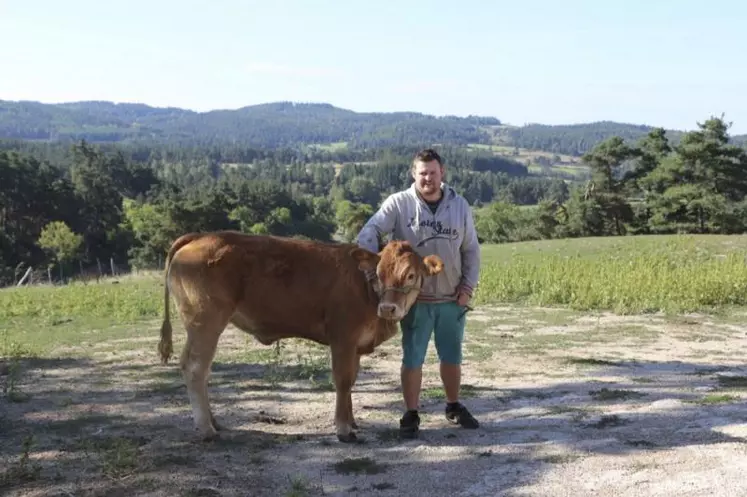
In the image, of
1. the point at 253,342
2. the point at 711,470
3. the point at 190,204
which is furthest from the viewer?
the point at 190,204

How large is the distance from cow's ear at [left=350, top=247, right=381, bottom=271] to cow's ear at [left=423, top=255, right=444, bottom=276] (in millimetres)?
382

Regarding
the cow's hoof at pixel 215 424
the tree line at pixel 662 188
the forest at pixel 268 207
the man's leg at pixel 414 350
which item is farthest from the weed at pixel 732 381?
the tree line at pixel 662 188

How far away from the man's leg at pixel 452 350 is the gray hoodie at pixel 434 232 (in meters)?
0.16

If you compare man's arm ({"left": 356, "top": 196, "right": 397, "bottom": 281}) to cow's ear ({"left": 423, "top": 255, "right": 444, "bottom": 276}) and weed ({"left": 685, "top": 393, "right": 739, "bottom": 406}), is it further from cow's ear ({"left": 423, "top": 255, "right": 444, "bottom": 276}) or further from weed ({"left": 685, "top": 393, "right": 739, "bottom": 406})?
weed ({"left": 685, "top": 393, "right": 739, "bottom": 406})

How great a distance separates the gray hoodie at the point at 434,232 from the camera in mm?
→ 5875

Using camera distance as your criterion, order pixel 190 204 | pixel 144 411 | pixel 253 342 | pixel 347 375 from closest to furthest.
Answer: pixel 347 375
pixel 144 411
pixel 253 342
pixel 190 204

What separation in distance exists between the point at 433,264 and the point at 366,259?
53cm

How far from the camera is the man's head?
5.76m

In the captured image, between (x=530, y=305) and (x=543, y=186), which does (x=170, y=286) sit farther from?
(x=543, y=186)

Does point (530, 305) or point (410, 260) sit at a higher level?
point (410, 260)

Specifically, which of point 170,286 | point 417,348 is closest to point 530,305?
point 417,348

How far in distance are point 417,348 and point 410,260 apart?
3.21ft

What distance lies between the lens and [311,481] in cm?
480

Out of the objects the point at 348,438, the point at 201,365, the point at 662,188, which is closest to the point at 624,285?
the point at 348,438
